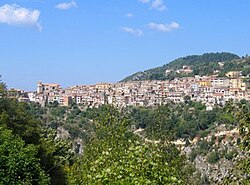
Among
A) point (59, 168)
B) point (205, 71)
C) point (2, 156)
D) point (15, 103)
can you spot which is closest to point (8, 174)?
point (2, 156)

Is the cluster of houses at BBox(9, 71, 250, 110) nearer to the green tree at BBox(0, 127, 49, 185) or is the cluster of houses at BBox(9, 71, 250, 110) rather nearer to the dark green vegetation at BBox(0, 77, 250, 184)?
the dark green vegetation at BBox(0, 77, 250, 184)

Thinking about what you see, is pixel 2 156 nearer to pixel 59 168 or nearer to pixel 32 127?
pixel 32 127

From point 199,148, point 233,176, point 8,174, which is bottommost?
point 199,148

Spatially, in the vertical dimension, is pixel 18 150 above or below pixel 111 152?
below

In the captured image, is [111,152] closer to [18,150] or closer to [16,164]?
[16,164]

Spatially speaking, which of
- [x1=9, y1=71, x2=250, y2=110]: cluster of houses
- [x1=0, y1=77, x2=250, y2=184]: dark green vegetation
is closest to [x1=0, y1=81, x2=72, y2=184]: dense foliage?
[x1=0, y1=77, x2=250, y2=184]: dark green vegetation

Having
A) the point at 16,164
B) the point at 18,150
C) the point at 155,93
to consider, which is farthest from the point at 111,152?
the point at 155,93

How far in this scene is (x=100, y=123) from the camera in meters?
20.8

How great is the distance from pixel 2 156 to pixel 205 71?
17146cm

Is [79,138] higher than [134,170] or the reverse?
the reverse

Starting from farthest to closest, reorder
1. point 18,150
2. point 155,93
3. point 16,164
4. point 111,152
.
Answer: point 155,93 < point 18,150 < point 16,164 < point 111,152

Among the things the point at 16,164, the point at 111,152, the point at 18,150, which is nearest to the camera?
the point at 111,152

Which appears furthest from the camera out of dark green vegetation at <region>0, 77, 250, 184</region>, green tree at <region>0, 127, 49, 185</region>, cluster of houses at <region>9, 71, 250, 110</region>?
cluster of houses at <region>9, 71, 250, 110</region>

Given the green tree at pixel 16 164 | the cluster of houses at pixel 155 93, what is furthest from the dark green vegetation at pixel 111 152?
the cluster of houses at pixel 155 93
